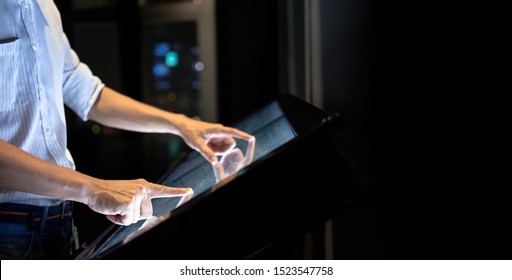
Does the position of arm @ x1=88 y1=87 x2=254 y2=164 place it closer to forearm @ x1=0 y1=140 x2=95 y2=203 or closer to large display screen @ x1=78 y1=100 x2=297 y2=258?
large display screen @ x1=78 y1=100 x2=297 y2=258

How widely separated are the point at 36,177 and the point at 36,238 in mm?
315

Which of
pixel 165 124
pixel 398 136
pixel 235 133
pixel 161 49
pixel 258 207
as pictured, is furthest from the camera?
pixel 161 49

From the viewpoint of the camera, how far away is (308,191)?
23.3 inches

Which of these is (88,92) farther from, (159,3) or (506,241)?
(159,3)

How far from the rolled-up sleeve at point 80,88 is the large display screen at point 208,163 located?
0.30m

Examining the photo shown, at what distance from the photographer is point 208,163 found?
0.94 meters

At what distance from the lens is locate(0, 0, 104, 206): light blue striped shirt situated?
90 centimetres

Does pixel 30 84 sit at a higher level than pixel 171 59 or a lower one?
higher

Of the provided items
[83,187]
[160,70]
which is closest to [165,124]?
[83,187]

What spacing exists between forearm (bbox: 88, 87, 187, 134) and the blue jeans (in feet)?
0.91

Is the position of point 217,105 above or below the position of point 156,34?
below

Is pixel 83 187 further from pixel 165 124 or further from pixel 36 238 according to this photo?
pixel 165 124
